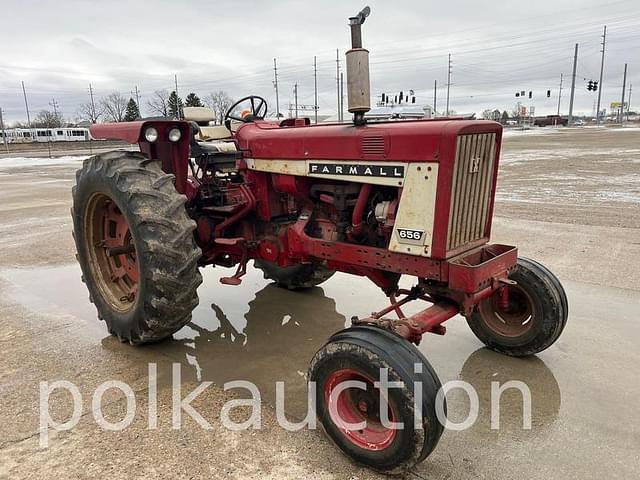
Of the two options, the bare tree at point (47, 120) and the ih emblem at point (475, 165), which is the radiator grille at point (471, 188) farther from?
the bare tree at point (47, 120)

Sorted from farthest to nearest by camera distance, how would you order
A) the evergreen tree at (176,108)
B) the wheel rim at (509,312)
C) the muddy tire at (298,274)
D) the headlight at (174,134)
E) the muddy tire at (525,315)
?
the evergreen tree at (176,108), the muddy tire at (298,274), the headlight at (174,134), the wheel rim at (509,312), the muddy tire at (525,315)

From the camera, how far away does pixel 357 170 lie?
124 inches

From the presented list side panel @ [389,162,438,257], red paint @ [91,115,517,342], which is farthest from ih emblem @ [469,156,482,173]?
side panel @ [389,162,438,257]

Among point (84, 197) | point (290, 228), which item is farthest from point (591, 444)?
point (84, 197)

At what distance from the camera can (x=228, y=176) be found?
15.3 feet

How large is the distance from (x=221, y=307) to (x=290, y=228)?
145cm

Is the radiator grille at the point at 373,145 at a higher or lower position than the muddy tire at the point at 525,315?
higher

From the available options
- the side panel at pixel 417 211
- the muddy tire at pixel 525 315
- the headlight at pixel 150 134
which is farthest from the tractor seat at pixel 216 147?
the muddy tire at pixel 525 315

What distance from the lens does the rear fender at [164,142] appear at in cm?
387

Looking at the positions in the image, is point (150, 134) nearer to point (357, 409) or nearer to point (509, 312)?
point (357, 409)

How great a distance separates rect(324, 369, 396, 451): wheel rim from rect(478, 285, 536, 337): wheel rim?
1.46 meters

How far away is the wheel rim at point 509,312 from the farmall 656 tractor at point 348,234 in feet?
0.03

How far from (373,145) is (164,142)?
6.23 ft

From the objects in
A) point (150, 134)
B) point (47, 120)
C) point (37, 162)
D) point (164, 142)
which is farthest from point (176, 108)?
point (47, 120)
